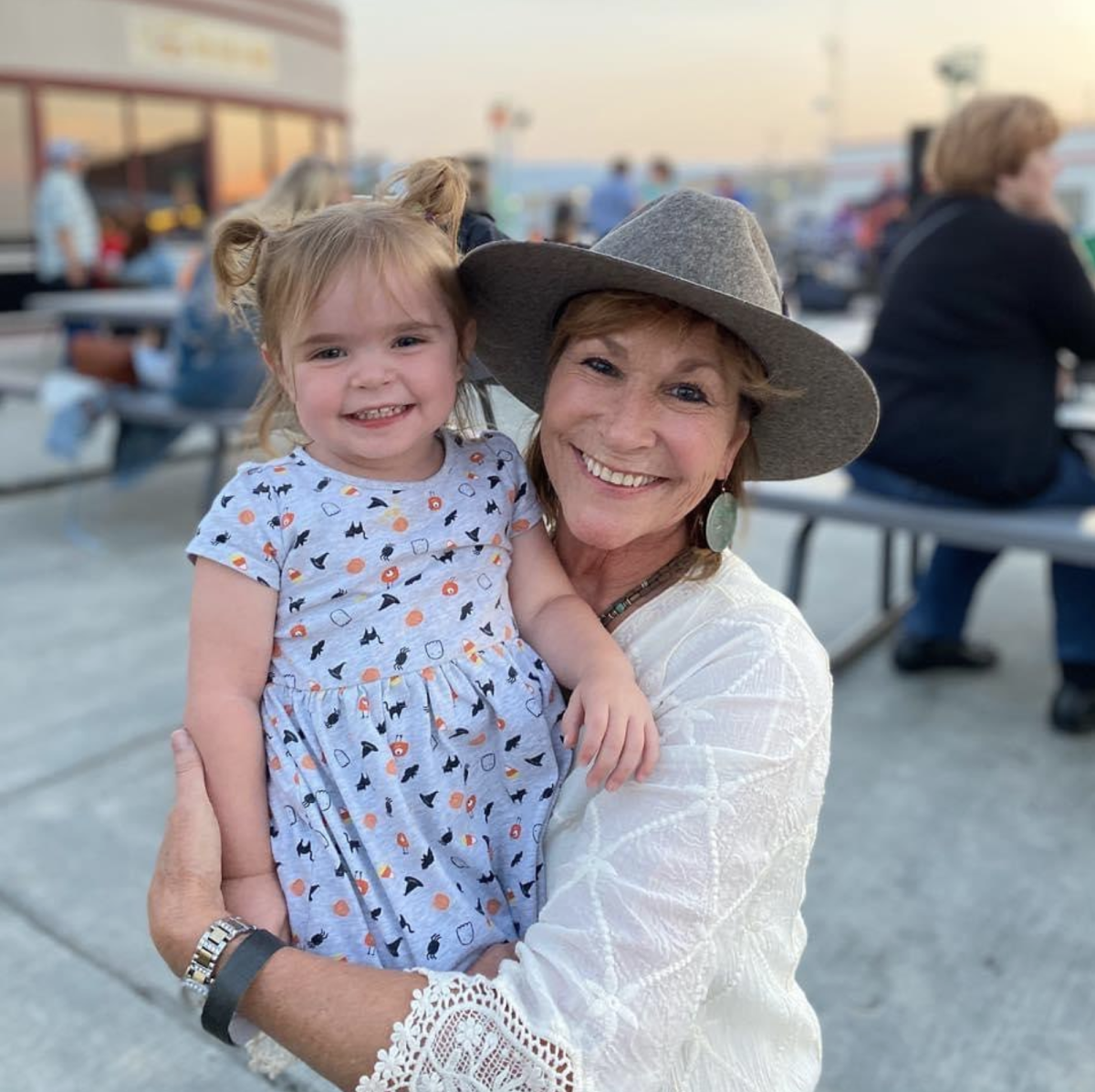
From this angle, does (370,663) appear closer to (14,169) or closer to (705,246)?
(705,246)

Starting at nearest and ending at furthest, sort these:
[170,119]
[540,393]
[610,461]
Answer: [610,461] → [540,393] → [170,119]

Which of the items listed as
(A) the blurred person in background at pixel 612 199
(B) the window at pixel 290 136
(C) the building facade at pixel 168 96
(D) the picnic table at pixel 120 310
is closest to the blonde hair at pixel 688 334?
(D) the picnic table at pixel 120 310

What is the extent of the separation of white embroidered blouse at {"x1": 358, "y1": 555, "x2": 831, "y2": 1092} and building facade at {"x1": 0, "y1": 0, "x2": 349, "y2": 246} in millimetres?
15451

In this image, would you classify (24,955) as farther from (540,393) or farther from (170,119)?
(170,119)

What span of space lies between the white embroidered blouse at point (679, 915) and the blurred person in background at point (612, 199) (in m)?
12.6

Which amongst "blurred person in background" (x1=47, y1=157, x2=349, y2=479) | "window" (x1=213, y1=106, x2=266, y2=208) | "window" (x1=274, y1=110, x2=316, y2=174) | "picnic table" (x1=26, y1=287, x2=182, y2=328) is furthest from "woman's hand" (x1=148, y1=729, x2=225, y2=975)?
"window" (x1=274, y1=110, x2=316, y2=174)

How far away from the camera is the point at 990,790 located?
332 cm

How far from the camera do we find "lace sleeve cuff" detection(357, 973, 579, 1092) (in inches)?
46.9

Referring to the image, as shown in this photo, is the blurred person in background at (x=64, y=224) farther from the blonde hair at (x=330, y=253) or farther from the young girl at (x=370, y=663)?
the young girl at (x=370, y=663)

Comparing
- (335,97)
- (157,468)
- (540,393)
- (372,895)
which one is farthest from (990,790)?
(335,97)

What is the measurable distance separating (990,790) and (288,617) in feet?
8.38

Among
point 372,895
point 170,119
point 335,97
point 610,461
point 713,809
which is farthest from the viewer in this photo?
point 335,97

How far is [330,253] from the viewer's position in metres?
1.40

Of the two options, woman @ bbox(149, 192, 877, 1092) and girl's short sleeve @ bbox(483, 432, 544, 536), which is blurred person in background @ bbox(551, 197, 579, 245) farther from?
woman @ bbox(149, 192, 877, 1092)
